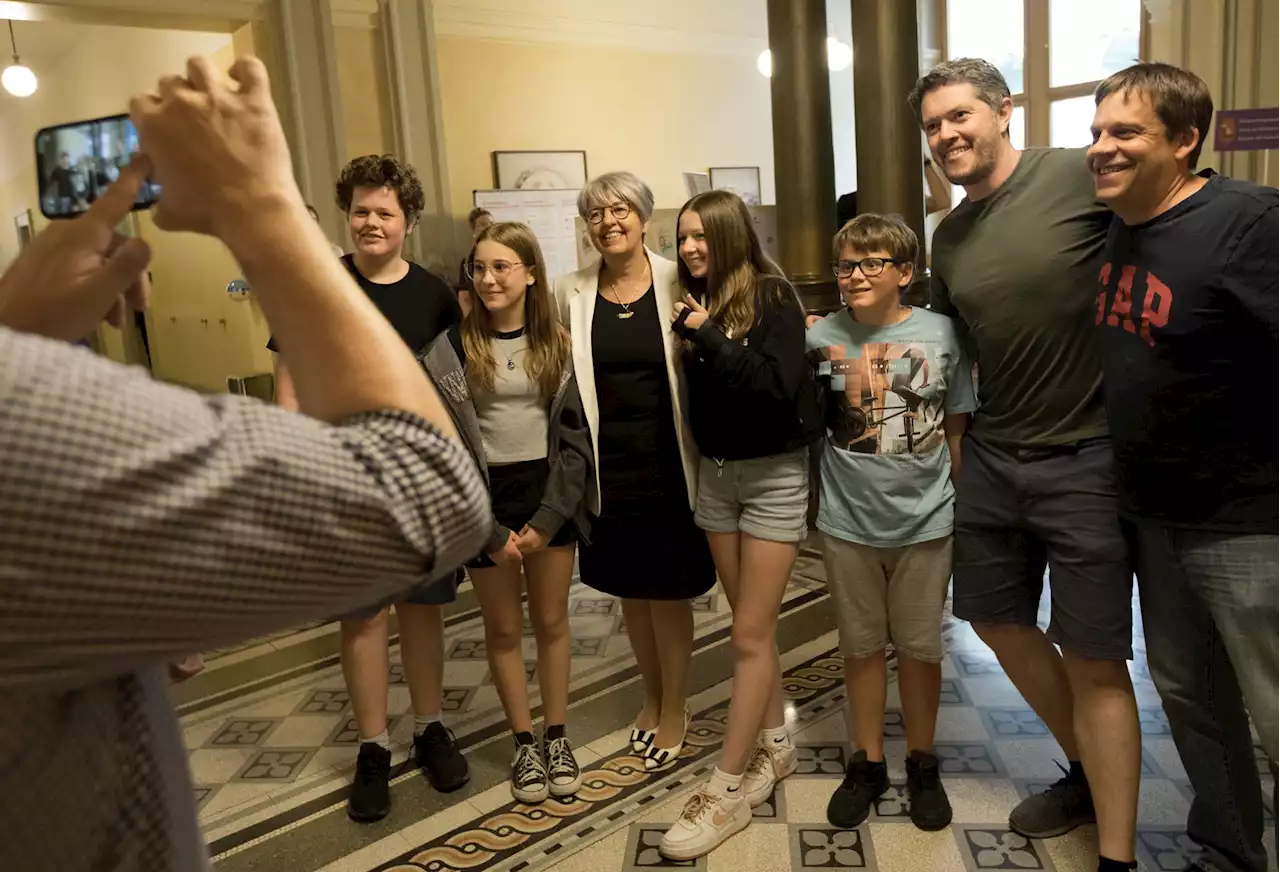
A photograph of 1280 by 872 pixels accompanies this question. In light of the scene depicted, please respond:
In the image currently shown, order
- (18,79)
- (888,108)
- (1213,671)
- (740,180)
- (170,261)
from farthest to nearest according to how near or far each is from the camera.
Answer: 1. (740,180)
2. (170,261)
3. (18,79)
4. (888,108)
5. (1213,671)

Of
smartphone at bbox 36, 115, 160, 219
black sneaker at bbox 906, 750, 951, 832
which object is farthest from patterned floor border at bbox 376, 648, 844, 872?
smartphone at bbox 36, 115, 160, 219

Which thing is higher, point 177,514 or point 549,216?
point 549,216

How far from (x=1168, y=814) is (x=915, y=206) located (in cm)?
267

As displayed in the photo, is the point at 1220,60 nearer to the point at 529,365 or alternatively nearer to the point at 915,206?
the point at 915,206

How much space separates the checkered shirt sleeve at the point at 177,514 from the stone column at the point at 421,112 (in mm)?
4706

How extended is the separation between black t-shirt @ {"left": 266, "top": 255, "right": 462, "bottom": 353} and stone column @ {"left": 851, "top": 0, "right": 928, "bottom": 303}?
231 cm

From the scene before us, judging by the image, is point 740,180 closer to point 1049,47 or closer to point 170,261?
point 1049,47

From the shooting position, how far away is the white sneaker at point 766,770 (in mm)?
2219

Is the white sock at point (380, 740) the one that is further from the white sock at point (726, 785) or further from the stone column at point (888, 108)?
the stone column at point (888, 108)

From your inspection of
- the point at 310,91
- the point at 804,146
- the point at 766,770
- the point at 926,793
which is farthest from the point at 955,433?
the point at 310,91

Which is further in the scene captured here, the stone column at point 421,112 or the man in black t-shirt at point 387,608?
the stone column at point 421,112

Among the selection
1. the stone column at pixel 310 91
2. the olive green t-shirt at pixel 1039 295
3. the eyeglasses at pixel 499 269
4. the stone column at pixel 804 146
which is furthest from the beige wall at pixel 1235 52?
the stone column at pixel 310 91

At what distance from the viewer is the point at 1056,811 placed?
6.66 feet

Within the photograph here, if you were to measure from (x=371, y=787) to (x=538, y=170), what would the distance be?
455cm
